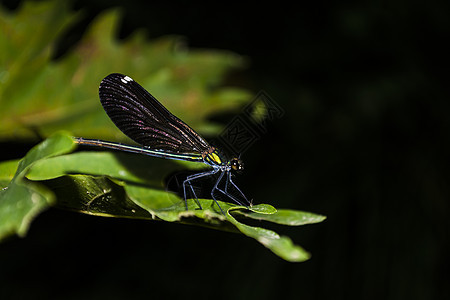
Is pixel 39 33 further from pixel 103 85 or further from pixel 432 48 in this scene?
pixel 432 48

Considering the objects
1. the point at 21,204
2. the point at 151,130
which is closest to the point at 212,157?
the point at 151,130

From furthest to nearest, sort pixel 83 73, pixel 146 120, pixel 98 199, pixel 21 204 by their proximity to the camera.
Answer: pixel 83 73, pixel 146 120, pixel 98 199, pixel 21 204

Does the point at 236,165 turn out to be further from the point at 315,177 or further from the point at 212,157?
the point at 315,177

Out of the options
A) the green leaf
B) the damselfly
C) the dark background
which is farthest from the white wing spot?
the dark background

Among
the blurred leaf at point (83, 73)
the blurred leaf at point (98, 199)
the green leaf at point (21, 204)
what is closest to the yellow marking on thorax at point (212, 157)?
the blurred leaf at point (98, 199)

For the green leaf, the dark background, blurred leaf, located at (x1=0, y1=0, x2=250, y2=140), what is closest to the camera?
the green leaf

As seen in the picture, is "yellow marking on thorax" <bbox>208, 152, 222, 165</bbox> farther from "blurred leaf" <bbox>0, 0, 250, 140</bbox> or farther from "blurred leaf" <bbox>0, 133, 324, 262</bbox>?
"blurred leaf" <bbox>0, 0, 250, 140</bbox>

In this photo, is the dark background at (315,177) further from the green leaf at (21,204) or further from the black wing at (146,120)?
the green leaf at (21,204)
